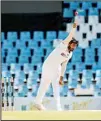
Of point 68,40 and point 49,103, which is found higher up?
point 68,40

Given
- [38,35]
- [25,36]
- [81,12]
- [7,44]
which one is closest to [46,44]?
[38,35]

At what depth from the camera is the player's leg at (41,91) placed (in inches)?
210

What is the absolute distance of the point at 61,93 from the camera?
552 cm

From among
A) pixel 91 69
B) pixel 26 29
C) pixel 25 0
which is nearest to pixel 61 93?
pixel 91 69

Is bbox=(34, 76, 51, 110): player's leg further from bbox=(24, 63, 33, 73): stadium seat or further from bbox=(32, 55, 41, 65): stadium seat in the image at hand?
bbox=(24, 63, 33, 73): stadium seat

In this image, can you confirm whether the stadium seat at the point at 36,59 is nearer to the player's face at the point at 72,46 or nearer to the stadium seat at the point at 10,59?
the stadium seat at the point at 10,59

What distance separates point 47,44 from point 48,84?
2.20ft

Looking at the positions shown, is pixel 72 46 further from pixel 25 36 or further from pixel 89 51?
pixel 25 36

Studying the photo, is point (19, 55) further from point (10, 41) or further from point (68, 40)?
point (68, 40)

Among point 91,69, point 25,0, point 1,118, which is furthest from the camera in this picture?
point 91,69

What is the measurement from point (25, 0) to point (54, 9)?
0.40 metres

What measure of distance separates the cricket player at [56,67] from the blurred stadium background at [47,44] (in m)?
0.08

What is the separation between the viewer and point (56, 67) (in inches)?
207

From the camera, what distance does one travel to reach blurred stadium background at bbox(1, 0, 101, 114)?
17.8ft
